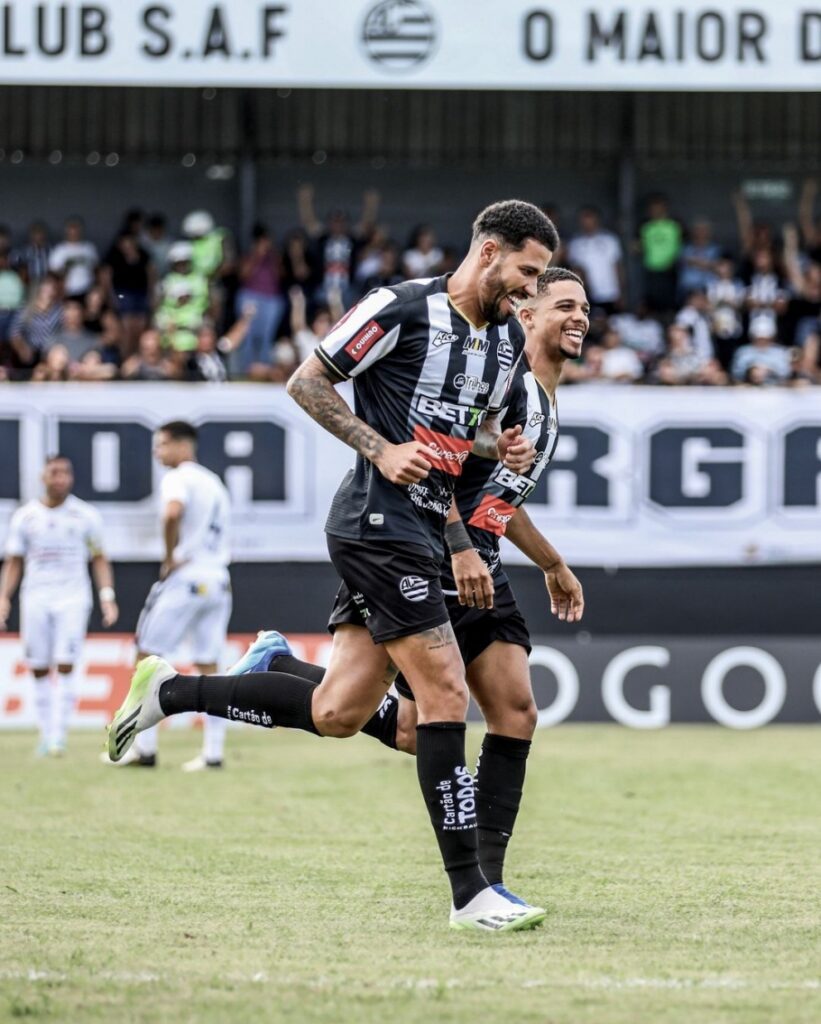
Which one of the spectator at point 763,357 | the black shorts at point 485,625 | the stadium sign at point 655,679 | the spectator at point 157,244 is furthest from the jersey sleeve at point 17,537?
the black shorts at point 485,625

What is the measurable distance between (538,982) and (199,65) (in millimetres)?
14138

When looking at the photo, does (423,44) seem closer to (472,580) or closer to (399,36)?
(399,36)

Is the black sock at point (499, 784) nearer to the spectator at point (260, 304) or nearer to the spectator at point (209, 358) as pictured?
the spectator at point (209, 358)

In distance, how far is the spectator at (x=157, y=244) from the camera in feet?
68.6

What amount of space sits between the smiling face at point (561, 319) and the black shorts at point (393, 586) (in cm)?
116

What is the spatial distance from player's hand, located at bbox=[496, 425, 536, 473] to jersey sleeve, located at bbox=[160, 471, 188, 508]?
704cm

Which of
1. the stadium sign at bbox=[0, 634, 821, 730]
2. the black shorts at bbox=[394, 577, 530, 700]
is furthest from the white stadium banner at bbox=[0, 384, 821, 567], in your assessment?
the black shorts at bbox=[394, 577, 530, 700]

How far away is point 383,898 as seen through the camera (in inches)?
280

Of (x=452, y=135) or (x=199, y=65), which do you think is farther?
(x=452, y=135)

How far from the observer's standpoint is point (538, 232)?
6.36m

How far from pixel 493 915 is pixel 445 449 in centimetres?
158

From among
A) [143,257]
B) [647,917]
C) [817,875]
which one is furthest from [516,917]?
[143,257]

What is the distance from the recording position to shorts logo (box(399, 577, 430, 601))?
6.30 metres

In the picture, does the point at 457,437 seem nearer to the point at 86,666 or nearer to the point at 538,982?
the point at 538,982
